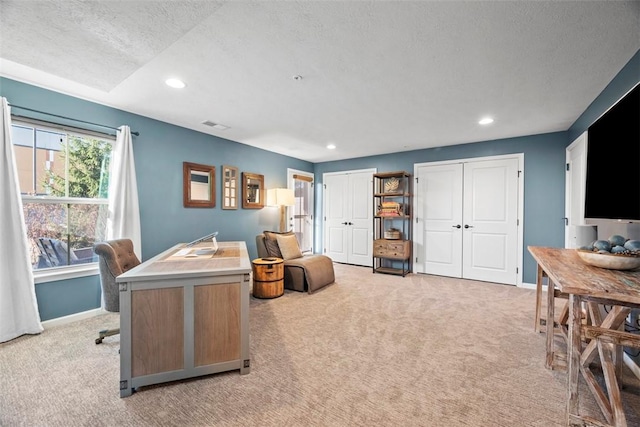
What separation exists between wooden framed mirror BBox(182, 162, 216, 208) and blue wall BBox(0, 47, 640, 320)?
85mm

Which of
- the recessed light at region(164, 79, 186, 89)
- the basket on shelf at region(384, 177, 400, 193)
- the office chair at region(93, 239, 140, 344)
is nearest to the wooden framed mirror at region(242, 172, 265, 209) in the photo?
the recessed light at region(164, 79, 186, 89)

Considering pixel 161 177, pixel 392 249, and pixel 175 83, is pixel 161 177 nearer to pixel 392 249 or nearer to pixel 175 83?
pixel 175 83

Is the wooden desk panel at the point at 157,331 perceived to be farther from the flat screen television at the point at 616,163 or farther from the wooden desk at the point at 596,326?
the flat screen television at the point at 616,163

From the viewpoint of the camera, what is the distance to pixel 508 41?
1.79m

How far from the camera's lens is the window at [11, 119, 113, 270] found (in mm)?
2570

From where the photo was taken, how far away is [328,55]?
6.48 ft

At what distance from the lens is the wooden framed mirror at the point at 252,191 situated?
466 cm

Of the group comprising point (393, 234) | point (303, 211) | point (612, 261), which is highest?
point (303, 211)

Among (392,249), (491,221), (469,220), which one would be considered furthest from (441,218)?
(392,249)

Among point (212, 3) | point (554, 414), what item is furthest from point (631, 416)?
point (212, 3)

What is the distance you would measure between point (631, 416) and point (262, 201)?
476cm

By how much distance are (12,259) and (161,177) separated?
5.24ft

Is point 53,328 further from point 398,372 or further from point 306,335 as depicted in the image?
point 398,372

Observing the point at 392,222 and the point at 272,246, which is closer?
the point at 272,246
